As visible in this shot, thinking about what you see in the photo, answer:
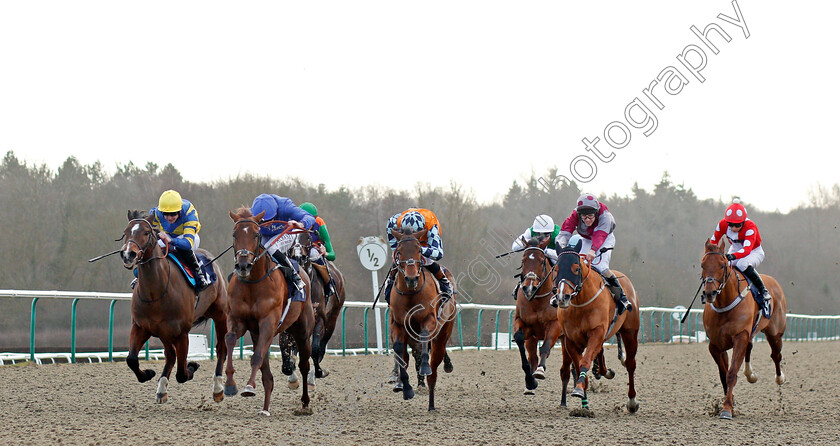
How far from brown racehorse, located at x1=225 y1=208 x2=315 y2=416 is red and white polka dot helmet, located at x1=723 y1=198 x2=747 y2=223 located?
4.93 m

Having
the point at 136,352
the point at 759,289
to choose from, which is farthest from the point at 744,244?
the point at 136,352

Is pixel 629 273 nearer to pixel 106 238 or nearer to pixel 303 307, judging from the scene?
pixel 106 238

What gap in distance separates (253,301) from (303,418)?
1.16 metres

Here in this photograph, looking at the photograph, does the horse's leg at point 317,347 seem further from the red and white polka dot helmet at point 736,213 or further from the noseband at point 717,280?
the red and white polka dot helmet at point 736,213

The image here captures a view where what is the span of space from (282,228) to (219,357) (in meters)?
1.48

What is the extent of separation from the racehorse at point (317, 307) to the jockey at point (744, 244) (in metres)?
4.32

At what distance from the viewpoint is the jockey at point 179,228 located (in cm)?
887

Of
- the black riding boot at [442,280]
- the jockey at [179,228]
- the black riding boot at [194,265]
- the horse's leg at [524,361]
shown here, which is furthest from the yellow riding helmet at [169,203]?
the horse's leg at [524,361]

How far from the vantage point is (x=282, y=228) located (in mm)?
9367

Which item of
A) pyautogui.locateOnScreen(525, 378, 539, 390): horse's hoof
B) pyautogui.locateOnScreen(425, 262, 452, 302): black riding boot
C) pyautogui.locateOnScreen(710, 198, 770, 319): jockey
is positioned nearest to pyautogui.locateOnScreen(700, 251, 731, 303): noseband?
pyautogui.locateOnScreen(710, 198, 770, 319): jockey

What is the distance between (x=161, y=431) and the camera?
6629mm

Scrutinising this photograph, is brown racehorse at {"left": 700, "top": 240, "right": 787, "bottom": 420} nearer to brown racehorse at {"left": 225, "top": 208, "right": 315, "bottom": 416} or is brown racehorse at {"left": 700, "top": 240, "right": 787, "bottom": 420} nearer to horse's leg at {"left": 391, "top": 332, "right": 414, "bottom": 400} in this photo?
horse's leg at {"left": 391, "top": 332, "right": 414, "bottom": 400}

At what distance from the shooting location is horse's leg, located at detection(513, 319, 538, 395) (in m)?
9.30

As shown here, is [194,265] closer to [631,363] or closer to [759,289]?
[631,363]
